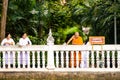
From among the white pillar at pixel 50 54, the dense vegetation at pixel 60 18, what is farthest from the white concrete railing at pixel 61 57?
the dense vegetation at pixel 60 18

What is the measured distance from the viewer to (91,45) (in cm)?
1423

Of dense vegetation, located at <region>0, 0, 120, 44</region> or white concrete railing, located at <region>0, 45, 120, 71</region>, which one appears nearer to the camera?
white concrete railing, located at <region>0, 45, 120, 71</region>

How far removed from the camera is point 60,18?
23062 millimetres

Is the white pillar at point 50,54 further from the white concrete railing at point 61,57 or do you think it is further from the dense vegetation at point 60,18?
the dense vegetation at point 60,18

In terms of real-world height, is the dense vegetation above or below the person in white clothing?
above

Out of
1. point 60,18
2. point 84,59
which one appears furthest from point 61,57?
point 60,18

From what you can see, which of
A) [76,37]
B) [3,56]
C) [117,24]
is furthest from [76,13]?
[3,56]

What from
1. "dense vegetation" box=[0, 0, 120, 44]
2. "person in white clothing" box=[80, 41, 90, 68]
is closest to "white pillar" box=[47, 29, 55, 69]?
"person in white clothing" box=[80, 41, 90, 68]

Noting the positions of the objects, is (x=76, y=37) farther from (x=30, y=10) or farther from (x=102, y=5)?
(x=30, y=10)

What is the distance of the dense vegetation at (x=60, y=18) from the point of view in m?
→ 18.2

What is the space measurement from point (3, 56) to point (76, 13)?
7600 mm

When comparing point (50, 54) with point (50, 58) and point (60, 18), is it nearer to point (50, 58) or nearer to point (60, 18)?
point (50, 58)

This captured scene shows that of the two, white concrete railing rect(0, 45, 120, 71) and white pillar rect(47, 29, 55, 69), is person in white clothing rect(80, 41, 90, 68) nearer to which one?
white concrete railing rect(0, 45, 120, 71)

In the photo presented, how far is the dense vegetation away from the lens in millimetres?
18250
